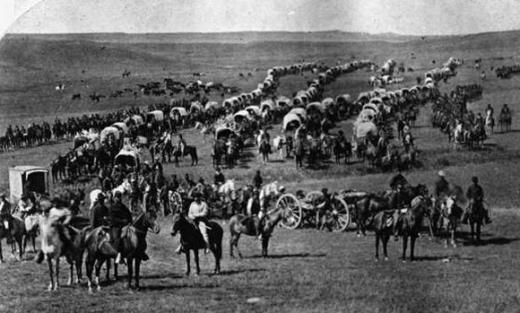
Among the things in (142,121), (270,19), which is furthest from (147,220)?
(142,121)

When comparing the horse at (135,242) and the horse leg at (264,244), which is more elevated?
the horse at (135,242)

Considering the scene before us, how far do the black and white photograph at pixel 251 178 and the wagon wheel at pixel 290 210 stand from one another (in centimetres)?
5

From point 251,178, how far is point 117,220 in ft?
18.6

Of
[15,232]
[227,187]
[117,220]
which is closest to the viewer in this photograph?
[117,220]

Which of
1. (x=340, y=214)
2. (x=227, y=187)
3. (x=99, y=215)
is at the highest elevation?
(x=227, y=187)

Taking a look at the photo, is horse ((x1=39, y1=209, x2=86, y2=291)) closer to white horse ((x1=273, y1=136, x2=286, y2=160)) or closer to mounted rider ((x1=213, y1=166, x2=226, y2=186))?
mounted rider ((x1=213, y1=166, x2=226, y2=186))

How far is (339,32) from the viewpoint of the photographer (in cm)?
1360

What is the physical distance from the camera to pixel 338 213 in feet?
51.6

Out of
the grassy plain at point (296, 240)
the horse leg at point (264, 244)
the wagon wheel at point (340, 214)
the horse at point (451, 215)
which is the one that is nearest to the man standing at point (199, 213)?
the grassy plain at point (296, 240)

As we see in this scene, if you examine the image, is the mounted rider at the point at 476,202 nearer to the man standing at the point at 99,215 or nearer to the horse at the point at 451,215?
the horse at the point at 451,215

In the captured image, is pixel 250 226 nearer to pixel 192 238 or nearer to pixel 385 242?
pixel 192 238

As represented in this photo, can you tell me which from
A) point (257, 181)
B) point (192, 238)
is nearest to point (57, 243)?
point (192, 238)

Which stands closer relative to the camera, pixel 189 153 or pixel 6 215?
pixel 6 215

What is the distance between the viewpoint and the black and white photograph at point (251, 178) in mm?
11391
